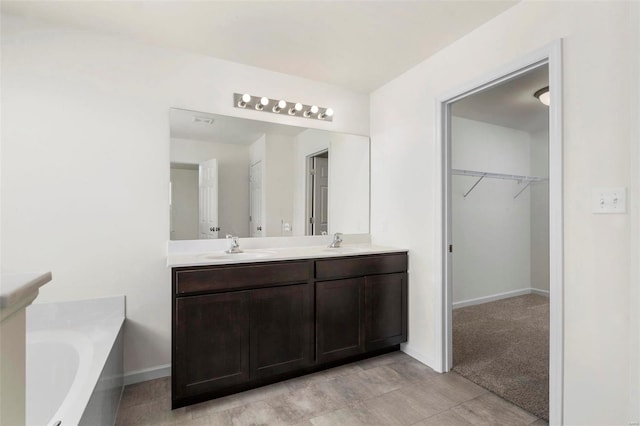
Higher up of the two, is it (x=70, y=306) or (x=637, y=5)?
(x=637, y=5)

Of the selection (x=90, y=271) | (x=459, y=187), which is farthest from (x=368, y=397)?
(x=459, y=187)

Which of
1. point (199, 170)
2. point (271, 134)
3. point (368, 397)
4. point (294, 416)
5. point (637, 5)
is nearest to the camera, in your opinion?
point (637, 5)

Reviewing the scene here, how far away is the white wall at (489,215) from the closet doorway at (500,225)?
1 centimetres

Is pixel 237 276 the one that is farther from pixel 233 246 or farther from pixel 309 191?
pixel 309 191

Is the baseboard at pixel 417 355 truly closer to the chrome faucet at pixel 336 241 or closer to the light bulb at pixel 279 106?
the chrome faucet at pixel 336 241

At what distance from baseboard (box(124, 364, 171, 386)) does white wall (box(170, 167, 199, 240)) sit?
94 cm

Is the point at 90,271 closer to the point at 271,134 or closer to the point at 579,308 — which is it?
the point at 271,134

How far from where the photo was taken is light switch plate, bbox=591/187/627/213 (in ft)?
4.66

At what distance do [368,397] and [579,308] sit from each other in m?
1.29

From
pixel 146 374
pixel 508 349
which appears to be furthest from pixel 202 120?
pixel 508 349

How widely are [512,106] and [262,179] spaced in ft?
9.25

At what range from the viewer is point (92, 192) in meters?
2.14

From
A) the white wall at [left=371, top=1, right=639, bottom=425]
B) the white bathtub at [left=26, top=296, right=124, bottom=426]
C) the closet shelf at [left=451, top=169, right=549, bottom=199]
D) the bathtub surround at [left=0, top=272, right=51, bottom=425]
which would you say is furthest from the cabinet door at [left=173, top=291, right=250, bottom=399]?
the closet shelf at [left=451, top=169, right=549, bottom=199]

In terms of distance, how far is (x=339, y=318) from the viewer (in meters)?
2.38
